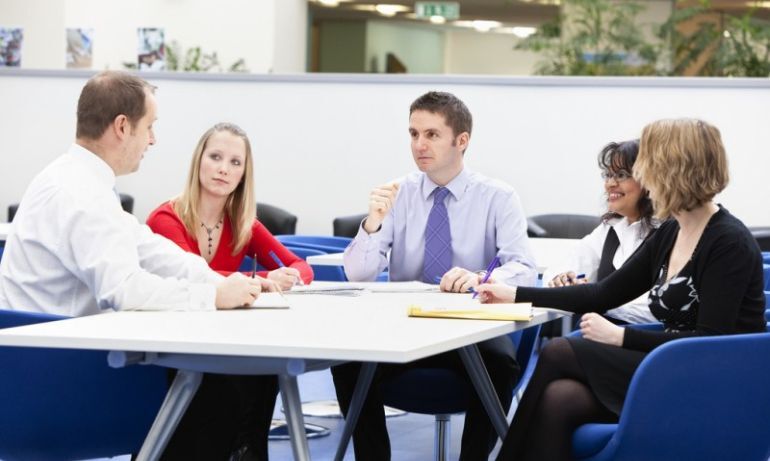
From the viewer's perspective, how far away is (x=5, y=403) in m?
2.53

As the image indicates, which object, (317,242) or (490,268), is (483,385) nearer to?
(490,268)

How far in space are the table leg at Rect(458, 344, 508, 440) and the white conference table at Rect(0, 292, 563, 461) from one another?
0.30 meters

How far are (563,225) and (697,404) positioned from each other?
4.47 m

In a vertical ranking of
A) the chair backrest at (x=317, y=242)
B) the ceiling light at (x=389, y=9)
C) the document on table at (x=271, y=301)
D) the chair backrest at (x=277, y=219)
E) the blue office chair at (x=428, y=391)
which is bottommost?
Answer: the chair backrest at (x=277, y=219)

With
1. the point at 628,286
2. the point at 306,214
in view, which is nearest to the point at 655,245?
the point at 628,286

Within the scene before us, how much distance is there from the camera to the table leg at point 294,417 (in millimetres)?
2488

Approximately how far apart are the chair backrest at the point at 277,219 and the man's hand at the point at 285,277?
3734mm

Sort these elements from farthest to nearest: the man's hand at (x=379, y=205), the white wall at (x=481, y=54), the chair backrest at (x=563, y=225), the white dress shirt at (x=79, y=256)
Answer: the white wall at (x=481, y=54) → the chair backrest at (x=563, y=225) → the man's hand at (x=379, y=205) → the white dress shirt at (x=79, y=256)

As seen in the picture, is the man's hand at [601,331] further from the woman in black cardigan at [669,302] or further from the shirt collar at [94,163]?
the shirt collar at [94,163]

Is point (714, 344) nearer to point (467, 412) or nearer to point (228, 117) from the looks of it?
point (467, 412)

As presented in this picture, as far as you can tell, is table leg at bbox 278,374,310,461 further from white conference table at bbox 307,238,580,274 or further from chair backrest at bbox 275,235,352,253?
chair backrest at bbox 275,235,352,253

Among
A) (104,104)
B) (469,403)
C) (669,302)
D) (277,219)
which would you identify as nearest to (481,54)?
(277,219)

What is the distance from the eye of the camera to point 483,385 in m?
3.13

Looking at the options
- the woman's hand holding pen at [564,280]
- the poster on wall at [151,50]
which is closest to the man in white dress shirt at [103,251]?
the woman's hand holding pen at [564,280]
